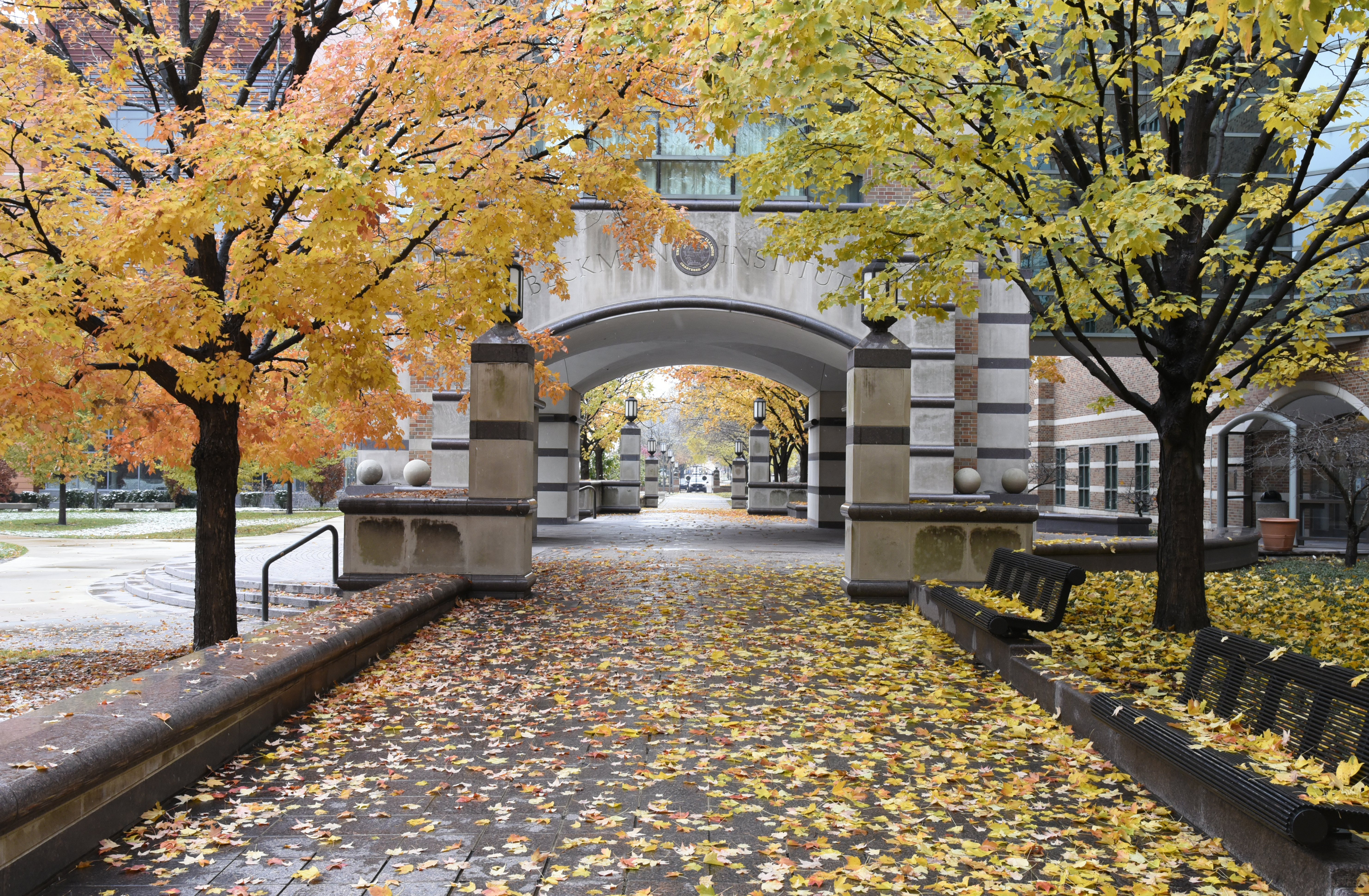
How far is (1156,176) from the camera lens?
28.0ft

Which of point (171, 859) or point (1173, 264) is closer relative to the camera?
point (171, 859)

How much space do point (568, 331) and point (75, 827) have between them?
12413 millimetres

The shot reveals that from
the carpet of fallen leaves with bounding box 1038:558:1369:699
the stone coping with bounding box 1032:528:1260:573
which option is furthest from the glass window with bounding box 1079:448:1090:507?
the carpet of fallen leaves with bounding box 1038:558:1369:699

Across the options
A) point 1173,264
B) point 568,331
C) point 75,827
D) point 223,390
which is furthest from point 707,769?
point 568,331

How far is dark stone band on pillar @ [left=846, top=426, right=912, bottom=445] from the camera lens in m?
10.4

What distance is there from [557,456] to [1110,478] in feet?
60.9

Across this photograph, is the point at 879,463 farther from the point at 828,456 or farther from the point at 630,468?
the point at 630,468

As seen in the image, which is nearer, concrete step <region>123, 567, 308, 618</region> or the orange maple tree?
the orange maple tree

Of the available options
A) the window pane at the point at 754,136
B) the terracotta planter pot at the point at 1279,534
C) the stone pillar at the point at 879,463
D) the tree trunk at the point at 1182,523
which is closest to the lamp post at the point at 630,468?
the window pane at the point at 754,136

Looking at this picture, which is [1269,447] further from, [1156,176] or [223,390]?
[223,390]

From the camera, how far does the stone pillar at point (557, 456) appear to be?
22.8 m

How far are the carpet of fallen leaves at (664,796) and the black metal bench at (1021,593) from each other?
435 mm

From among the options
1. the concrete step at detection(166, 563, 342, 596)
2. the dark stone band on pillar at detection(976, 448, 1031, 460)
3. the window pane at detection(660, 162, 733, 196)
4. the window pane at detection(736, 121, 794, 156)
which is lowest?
the concrete step at detection(166, 563, 342, 596)

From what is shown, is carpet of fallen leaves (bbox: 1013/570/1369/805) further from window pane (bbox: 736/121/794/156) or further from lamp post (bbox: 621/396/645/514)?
lamp post (bbox: 621/396/645/514)
